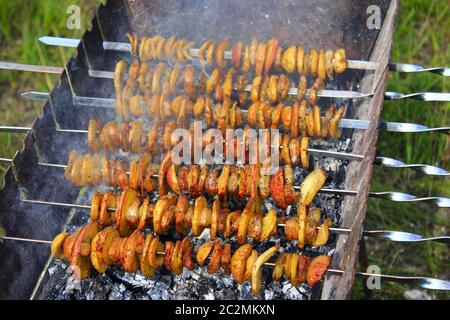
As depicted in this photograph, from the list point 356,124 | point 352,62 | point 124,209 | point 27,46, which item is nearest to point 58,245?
point 124,209

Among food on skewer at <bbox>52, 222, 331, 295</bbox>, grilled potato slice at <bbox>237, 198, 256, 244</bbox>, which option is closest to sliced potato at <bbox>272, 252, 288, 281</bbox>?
food on skewer at <bbox>52, 222, 331, 295</bbox>

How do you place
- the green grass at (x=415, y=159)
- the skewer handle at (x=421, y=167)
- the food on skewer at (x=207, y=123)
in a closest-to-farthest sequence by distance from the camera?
the skewer handle at (x=421, y=167) → the food on skewer at (x=207, y=123) → the green grass at (x=415, y=159)

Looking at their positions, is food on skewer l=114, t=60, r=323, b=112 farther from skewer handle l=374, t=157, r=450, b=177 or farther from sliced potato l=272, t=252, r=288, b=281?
sliced potato l=272, t=252, r=288, b=281

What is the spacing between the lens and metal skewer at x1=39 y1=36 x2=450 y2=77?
10.3 ft

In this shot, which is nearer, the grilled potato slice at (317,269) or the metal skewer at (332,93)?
the grilled potato slice at (317,269)

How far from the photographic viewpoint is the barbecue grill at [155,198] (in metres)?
2.87

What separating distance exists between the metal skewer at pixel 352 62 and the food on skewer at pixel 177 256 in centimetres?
134

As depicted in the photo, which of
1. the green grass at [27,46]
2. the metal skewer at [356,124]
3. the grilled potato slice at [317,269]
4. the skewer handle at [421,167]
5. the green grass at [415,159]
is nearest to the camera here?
the grilled potato slice at [317,269]

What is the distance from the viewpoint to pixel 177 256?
272cm

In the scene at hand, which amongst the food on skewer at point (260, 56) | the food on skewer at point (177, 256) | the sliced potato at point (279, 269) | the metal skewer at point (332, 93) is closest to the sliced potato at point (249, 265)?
the food on skewer at point (177, 256)

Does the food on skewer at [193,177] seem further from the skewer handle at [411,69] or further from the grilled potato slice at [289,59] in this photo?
the skewer handle at [411,69]

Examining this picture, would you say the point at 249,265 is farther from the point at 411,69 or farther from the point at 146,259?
the point at 411,69
